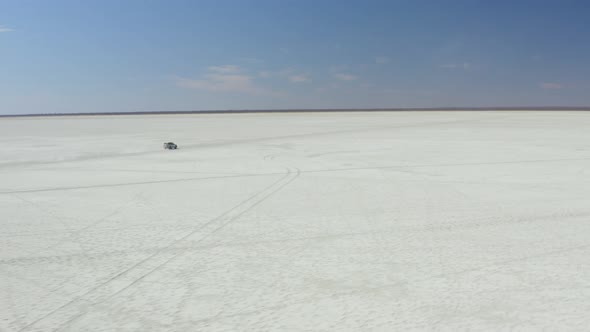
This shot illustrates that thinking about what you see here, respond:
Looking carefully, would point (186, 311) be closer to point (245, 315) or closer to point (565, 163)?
point (245, 315)

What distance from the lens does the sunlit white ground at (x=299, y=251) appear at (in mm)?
3350

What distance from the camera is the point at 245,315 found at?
334cm

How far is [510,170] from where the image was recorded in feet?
32.6

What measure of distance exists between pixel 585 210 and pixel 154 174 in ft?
25.1

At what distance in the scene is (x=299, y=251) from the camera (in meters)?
4.75

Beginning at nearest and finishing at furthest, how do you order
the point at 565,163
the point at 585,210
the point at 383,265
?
1. the point at 383,265
2. the point at 585,210
3. the point at 565,163

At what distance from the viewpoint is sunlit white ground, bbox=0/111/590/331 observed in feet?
11.0

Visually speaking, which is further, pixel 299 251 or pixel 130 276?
pixel 299 251

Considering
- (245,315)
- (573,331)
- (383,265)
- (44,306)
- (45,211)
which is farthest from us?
(45,211)

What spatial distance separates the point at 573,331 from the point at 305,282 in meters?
1.85

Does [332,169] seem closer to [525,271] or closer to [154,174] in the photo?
[154,174]

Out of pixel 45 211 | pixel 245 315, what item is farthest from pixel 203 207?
pixel 245 315

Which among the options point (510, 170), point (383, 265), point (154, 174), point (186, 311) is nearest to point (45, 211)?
point (154, 174)

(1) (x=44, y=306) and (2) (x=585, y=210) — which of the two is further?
(2) (x=585, y=210)
